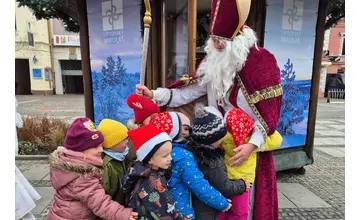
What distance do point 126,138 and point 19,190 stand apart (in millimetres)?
1305

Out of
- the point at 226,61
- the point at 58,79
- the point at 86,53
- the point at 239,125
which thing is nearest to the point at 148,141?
the point at 239,125

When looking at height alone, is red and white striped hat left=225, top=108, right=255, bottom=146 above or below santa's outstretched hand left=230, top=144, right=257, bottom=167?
above

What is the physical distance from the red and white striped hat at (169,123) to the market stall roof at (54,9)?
310 centimetres

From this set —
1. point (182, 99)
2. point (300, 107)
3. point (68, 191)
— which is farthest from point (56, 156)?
point (300, 107)

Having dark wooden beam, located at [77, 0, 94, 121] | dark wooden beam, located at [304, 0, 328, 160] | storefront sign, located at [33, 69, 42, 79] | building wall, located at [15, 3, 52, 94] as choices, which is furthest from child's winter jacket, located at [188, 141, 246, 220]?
storefront sign, located at [33, 69, 42, 79]

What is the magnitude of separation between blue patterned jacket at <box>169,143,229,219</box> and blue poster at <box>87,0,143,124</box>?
2.61 metres

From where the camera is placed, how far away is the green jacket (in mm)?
1670

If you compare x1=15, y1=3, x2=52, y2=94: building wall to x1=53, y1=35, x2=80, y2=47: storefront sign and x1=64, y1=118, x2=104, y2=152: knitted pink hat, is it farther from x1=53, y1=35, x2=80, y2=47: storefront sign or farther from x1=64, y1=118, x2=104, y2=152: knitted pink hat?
x1=64, y1=118, x2=104, y2=152: knitted pink hat

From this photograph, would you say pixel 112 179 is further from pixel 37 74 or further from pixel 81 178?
pixel 37 74

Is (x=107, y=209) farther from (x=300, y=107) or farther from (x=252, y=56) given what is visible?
(x=300, y=107)

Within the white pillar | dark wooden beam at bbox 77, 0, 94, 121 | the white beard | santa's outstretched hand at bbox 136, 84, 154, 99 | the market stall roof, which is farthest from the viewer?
the white pillar

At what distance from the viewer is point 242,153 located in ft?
5.46

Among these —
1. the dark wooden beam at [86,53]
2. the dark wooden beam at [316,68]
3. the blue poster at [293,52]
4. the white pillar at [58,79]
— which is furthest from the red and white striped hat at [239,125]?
the white pillar at [58,79]

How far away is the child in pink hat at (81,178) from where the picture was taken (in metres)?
1.49
